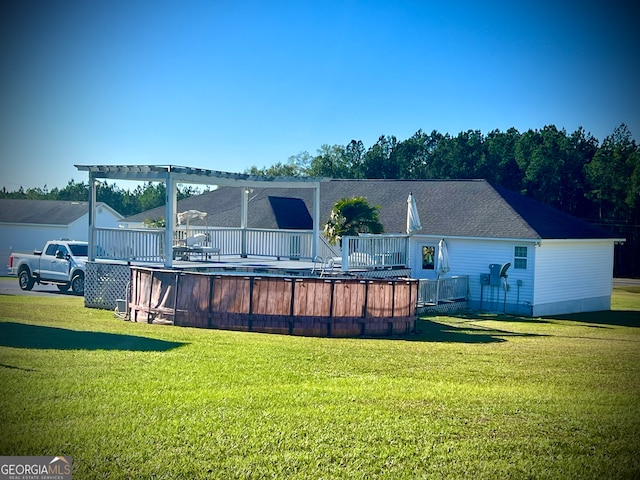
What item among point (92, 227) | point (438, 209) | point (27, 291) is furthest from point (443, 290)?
point (27, 291)

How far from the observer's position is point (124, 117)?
17.8 meters

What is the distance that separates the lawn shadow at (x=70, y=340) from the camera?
12531 mm

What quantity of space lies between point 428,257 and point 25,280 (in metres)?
15.7

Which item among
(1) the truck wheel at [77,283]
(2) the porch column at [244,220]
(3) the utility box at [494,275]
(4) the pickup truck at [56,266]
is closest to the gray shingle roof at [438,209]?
(3) the utility box at [494,275]

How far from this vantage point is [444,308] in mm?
25453

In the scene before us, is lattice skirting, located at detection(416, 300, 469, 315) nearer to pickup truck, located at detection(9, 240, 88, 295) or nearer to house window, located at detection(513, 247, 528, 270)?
house window, located at detection(513, 247, 528, 270)

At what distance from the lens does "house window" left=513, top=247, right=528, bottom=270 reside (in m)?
27.7

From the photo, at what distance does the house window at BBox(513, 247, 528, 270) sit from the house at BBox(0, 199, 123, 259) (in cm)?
2939

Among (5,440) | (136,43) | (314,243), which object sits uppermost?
(136,43)

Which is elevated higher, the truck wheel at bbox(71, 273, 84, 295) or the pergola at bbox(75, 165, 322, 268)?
the pergola at bbox(75, 165, 322, 268)

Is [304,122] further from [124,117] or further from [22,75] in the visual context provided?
[22,75]

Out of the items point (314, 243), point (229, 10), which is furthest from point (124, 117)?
point (314, 243)

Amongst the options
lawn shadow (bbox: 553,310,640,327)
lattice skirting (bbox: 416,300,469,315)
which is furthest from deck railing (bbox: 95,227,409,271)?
lawn shadow (bbox: 553,310,640,327)

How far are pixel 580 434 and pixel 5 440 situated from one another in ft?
19.6
